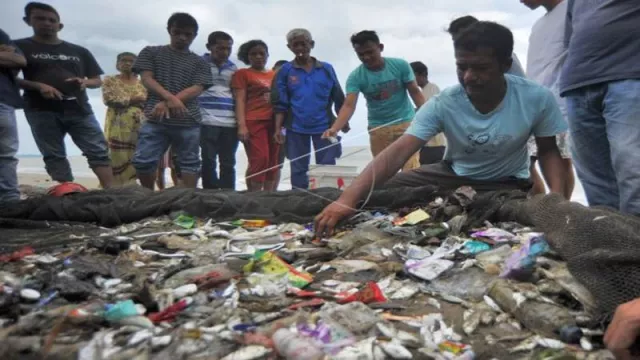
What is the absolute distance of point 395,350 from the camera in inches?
54.2

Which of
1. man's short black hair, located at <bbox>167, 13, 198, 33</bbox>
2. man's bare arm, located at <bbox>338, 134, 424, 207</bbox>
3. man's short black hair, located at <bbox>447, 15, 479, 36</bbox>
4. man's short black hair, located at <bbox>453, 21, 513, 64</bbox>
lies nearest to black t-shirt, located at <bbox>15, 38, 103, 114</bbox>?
man's short black hair, located at <bbox>167, 13, 198, 33</bbox>

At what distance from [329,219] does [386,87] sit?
8.35 feet

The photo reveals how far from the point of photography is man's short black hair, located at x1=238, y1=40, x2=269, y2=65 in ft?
17.8

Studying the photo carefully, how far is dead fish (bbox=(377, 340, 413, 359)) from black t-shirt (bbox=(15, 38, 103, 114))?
13.3 ft

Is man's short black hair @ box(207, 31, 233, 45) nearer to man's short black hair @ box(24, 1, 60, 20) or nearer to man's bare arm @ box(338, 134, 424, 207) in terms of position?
man's short black hair @ box(24, 1, 60, 20)

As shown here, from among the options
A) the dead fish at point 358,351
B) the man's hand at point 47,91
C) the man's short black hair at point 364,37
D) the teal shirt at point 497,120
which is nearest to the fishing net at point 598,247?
the dead fish at point 358,351

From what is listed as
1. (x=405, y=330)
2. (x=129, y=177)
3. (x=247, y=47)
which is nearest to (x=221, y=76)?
(x=247, y=47)

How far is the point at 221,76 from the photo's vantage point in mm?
5371

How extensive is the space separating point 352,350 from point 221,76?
175 inches

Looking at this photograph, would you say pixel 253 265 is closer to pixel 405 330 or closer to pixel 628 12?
pixel 405 330

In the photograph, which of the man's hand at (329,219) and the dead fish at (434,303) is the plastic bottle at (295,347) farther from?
the man's hand at (329,219)

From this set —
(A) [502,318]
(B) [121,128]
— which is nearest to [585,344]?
(A) [502,318]

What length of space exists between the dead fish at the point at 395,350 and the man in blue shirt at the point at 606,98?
66.6 inches

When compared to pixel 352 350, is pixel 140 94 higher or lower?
higher
